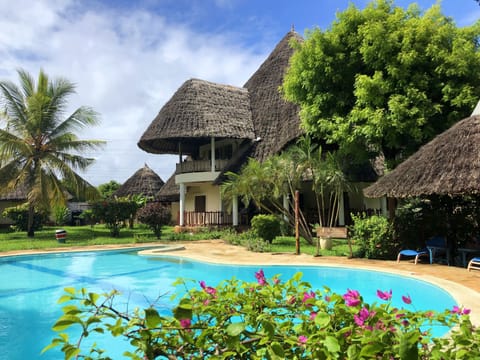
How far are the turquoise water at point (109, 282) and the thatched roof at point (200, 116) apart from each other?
6660mm

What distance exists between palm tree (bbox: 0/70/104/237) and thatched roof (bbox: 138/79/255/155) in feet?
10.9

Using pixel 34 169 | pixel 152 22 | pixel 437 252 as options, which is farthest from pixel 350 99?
pixel 34 169

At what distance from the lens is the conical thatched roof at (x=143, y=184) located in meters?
30.5

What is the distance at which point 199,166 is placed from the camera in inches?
737

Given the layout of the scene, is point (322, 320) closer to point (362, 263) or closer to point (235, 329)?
point (235, 329)

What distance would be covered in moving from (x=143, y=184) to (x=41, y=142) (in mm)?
13022

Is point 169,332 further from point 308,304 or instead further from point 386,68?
point 386,68

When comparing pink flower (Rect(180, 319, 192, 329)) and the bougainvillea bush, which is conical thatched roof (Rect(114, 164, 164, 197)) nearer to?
the bougainvillea bush

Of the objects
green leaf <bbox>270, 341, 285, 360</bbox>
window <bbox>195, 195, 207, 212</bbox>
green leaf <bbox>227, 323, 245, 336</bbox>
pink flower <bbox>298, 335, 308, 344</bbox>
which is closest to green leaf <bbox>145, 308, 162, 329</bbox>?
green leaf <bbox>227, 323, 245, 336</bbox>

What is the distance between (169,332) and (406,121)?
10137 millimetres

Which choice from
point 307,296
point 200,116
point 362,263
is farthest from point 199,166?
point 307,296

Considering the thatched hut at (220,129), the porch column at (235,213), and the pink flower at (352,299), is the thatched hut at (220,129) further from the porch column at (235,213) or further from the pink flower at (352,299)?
the pink flower at (352,299)

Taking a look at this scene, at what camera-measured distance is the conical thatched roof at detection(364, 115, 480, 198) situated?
755 cm

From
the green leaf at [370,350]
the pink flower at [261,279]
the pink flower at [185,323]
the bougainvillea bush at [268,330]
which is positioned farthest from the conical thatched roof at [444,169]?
the pink flower at [185,323]
